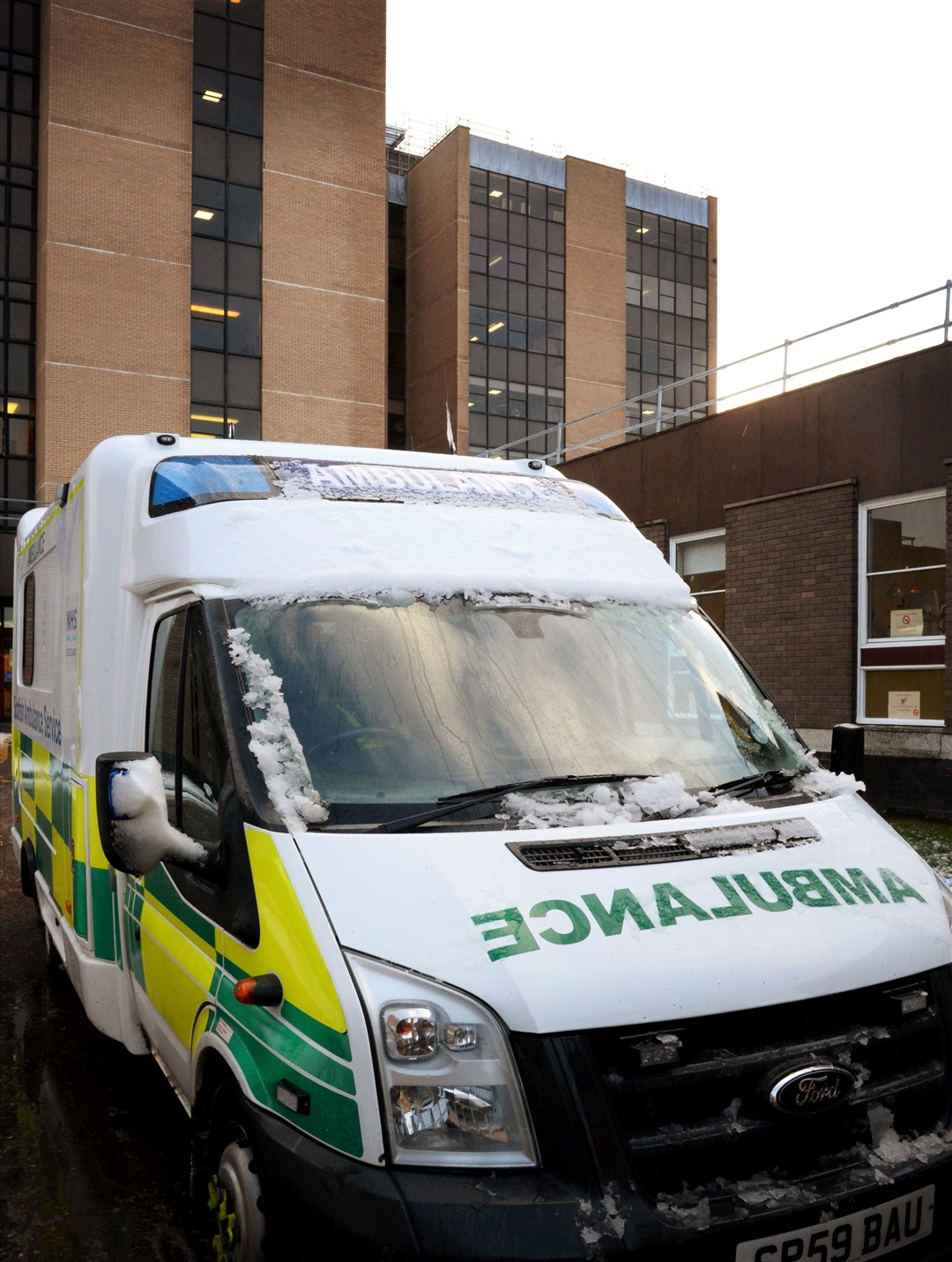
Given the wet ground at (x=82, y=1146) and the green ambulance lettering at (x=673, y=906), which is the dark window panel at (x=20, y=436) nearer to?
the wet ground at (x=82, y=1146)

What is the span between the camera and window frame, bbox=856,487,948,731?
1273 cm

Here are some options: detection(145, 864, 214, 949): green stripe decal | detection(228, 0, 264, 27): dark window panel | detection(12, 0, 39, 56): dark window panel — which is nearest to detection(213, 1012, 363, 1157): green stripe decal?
detection(145, 864, 214, 949): green stripe decal

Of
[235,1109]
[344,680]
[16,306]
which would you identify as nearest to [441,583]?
[344,680]

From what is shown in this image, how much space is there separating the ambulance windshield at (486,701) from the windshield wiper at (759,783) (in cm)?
4

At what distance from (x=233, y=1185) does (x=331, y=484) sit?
223 centimetres

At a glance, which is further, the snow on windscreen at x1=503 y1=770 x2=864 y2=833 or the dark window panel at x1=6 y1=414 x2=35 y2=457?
the dark window panel at x1=6 y1=414 x2=35 y2=457

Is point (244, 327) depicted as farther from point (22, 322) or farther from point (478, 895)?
point (478, 895)

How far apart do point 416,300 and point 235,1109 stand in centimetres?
5416

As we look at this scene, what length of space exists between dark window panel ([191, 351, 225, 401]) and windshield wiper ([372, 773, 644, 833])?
38.5 meters

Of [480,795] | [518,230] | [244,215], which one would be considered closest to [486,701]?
[480,795]

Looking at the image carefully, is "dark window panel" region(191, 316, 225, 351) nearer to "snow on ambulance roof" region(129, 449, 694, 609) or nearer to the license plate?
"snow on ambulance roof" region(129, 449, 694, 609)

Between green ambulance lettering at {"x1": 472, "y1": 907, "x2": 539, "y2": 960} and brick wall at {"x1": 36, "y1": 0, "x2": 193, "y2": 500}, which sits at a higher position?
brick wall at {"x1": 36, "y1": 0, "x2": 193, "y2": 500}

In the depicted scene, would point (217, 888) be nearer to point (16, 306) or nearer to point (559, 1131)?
point (559, 1131)

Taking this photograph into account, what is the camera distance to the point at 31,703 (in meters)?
6.59
